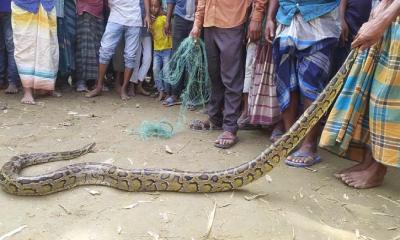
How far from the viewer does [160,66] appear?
301 inches

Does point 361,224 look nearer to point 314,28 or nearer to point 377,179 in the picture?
point 377,179

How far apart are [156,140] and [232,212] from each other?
202cm

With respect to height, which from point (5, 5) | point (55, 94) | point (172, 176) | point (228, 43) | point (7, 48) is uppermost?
point (228, 43)

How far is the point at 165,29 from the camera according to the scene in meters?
7.40

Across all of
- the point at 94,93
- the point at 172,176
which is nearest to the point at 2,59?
the point at 94,93

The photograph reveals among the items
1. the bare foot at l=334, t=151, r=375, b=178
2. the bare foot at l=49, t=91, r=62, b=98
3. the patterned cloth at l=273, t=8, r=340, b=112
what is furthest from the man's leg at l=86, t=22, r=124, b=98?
the bare foot at l=334, t=151, r=375, b=178

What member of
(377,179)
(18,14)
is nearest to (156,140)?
(377,179)

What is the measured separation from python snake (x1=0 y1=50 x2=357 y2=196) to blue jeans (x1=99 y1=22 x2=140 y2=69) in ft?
11.4

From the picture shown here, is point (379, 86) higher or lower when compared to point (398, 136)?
higher

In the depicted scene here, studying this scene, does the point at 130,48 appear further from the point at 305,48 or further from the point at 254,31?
the point at 305,48

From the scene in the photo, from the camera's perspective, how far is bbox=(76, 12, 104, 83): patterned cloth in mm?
7594

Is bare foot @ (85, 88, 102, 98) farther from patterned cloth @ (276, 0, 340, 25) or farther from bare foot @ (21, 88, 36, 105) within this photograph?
→ patterned cloth @ (276, 0, 340, 25)

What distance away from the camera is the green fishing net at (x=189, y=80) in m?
5.82

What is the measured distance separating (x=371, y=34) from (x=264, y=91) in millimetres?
1789
